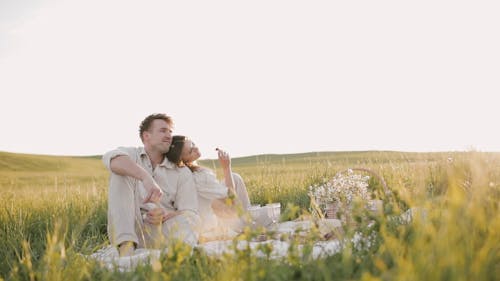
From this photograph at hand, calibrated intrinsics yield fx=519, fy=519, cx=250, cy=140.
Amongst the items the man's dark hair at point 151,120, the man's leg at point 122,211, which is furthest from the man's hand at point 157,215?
the man's dark hair at point 151,120

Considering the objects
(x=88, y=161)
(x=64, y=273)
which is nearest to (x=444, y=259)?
(x=64, y=273)

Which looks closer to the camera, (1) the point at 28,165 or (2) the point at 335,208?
(2) the point at 335,208

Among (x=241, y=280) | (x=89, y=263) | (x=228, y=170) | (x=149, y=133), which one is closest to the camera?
(x=241, y=280)

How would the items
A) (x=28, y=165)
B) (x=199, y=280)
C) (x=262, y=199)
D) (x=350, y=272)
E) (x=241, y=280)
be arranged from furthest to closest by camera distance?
(x=28, y=165) → (x=262, y=199) → (x=199, y=280) → (x=350, y=272) → (x=241, y=280)

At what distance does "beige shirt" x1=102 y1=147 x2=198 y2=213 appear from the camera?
5.05 metres

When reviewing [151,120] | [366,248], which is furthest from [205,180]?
[366,248]

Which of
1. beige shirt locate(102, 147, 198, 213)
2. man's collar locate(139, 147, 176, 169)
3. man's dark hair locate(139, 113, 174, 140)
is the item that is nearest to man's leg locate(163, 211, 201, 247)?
beige shirt locate(102, 147, 198, 213)

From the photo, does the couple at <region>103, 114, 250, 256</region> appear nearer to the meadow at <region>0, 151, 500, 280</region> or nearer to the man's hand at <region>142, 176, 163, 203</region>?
the man's hand at <region>142, 176, 163, 203</region>

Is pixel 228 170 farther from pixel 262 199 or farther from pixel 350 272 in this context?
pixel 350 272

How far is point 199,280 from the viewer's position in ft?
9.22

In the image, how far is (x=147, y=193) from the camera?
499 cm

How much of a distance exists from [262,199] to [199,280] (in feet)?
15.9

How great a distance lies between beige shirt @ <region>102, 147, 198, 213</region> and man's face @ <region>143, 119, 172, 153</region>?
13cm

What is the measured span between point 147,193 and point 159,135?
1.88 ft
